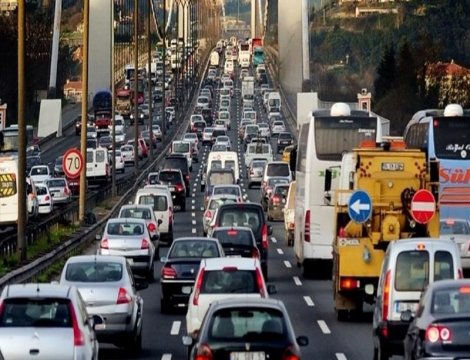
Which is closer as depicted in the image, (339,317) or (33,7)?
(339,317)

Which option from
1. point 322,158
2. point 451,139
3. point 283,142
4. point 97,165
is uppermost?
point 451,139

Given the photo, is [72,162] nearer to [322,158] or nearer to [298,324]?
[322,158]

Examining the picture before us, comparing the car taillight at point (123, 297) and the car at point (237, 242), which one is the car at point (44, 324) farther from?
the car at point (237, 242)

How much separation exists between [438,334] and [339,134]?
2219 cm

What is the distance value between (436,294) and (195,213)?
164ft

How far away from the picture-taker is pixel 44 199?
68375 mm

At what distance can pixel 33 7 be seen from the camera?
197 meters

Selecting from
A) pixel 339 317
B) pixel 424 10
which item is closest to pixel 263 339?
pixel 339 317

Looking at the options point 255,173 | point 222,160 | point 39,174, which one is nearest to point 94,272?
point 39,174

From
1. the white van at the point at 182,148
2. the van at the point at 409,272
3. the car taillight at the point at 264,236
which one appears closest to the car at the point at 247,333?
the van at the point at 409,272

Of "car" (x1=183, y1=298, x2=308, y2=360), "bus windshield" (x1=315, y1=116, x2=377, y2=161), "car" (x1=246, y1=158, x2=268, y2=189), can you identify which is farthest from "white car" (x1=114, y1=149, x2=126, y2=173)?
"car" (x1=183, y1=298, x2=308, y2=360)

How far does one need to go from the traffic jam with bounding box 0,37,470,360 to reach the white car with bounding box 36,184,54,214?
13.9m

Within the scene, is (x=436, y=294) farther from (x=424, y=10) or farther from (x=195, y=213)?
(x=424, y=10)

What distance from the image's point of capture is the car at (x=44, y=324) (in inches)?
723
